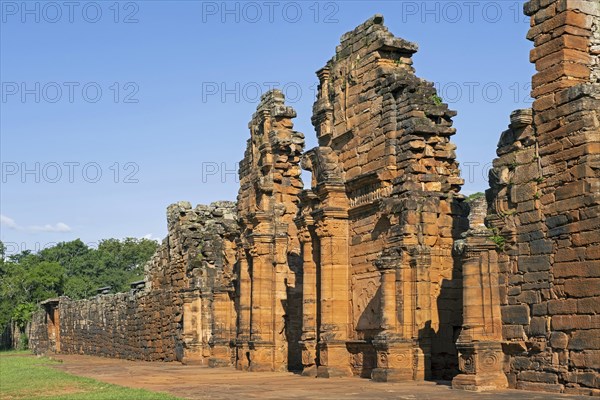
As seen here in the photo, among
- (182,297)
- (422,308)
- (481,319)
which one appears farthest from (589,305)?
(182,297)

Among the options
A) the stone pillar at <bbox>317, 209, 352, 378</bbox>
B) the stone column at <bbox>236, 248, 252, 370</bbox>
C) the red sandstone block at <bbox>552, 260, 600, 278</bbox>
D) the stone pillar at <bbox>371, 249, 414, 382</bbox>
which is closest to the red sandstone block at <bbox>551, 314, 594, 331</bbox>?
the red sandstone block at <bbox>552, 260, 600, 278</bbox>

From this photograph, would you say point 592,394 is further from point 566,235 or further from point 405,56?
point 405,56

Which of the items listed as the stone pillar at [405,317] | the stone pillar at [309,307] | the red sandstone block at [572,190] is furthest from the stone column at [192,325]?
the red sandstone block at [572,190]

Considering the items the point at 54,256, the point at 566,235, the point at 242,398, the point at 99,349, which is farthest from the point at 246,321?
the point at 54,256

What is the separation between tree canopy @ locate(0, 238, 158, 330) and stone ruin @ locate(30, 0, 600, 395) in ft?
135

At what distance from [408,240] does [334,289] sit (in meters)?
3.24

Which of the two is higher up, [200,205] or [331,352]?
[200,205]

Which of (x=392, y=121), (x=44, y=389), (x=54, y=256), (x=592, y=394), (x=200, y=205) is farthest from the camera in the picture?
(x=54, y=256)

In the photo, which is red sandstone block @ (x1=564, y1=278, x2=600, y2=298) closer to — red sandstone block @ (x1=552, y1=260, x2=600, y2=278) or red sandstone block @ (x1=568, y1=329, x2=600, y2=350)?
red sandstone block @ (x1=552, y1=260, x2=600, y2=278)

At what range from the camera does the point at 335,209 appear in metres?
20.3

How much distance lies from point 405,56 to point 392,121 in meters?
1.82

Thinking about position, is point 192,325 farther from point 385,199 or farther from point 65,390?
point 385,199

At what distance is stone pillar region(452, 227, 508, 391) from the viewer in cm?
1468

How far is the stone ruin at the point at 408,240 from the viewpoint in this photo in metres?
13.9
